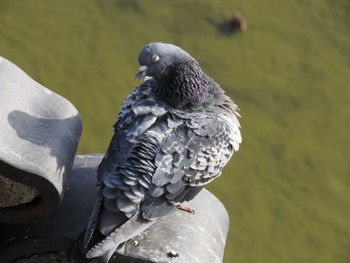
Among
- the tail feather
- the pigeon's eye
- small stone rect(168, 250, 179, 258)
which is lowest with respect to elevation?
small stone rect(168, 250, 179, 258)

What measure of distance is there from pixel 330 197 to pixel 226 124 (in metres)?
2.27

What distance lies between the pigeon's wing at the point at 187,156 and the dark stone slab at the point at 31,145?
17.3 inches

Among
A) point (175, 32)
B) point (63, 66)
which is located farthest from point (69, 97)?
point (175, 32)

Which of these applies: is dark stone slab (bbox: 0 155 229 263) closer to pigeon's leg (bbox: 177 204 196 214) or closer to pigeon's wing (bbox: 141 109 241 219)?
pigeon's leg (bbox: 177 204 196 214)

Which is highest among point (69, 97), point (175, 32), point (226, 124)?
point (226, 124)

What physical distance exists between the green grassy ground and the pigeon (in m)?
1.82

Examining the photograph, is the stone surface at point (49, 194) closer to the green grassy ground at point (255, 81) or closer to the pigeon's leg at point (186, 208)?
the pigeon's leg at point (186, 208)

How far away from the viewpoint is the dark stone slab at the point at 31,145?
299 cm

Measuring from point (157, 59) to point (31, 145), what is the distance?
2.88 ft

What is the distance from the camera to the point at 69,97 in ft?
18.4

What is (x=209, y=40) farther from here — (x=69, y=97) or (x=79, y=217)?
(x=79, y=217)

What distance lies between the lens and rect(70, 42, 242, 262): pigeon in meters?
3.11

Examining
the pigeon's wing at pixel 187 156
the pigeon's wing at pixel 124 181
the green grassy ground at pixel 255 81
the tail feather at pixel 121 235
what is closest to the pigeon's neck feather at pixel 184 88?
the pigeon's wing at pixel 187 156

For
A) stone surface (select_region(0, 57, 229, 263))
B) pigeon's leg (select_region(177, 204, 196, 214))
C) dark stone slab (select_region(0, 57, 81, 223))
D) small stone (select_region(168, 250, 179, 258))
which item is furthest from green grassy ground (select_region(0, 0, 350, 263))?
dark stone slab (select_region(0, 57, 81, 223))
